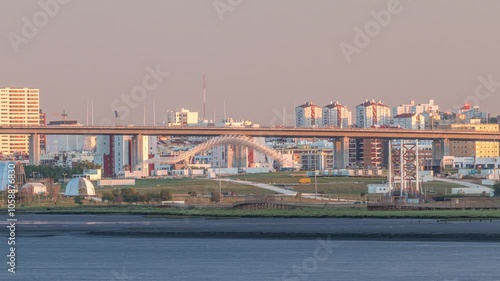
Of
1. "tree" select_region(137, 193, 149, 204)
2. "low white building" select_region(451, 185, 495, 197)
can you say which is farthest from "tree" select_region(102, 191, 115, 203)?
"low white building" select_region(451, 185, 495, 197)

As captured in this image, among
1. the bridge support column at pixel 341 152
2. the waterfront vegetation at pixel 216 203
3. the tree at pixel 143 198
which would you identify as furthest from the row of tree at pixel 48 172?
the tree at pixel 143 198

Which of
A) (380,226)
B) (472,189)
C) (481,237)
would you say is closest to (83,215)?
(380,226)

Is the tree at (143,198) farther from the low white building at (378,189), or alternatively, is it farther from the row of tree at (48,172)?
the row of tree at (48,172)

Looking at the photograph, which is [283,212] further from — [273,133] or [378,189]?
[273,133]

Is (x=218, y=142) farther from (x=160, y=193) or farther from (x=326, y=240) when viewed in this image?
(x=326, y=240)

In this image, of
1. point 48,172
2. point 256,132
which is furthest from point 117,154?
point 48,172
